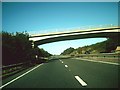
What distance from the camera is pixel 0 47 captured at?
72.5 ft

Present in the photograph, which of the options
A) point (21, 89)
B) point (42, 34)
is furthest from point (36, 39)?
point (21, 89)

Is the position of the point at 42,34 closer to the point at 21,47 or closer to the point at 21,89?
the point at 21,47

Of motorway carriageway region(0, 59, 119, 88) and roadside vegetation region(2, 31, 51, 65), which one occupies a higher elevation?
roadside vegetation region(2, 31, 51, 65)

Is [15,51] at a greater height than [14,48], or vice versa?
[14,48]

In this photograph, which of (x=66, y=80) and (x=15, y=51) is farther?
(x=15, y=51)

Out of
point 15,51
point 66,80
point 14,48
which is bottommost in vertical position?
point 66,80

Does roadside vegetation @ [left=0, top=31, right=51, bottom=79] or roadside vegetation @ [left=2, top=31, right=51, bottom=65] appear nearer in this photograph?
roadside vegetation @ [left=0, top=31, right=51, bottom=79]

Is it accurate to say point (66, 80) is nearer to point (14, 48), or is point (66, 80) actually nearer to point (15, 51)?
point (14, 48)

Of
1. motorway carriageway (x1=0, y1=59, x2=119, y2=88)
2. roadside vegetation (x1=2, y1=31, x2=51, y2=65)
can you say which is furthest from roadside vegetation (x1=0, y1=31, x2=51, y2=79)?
motorway carriageway (x1=0, y1=59, x2=119, y2=88)

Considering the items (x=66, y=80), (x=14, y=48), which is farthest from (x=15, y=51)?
(x=66, y=80)

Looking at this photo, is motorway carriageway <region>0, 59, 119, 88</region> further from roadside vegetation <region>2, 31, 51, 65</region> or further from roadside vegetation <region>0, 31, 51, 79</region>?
roadside vegetation <region>2, 31, 51, 65</region>

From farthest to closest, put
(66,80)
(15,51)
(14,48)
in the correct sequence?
(15,51)
(14,48)
(66,80)

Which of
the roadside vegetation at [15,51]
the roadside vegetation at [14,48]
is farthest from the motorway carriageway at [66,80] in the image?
the roadside vegetation at [14,48]

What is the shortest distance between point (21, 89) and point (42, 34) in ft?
148
